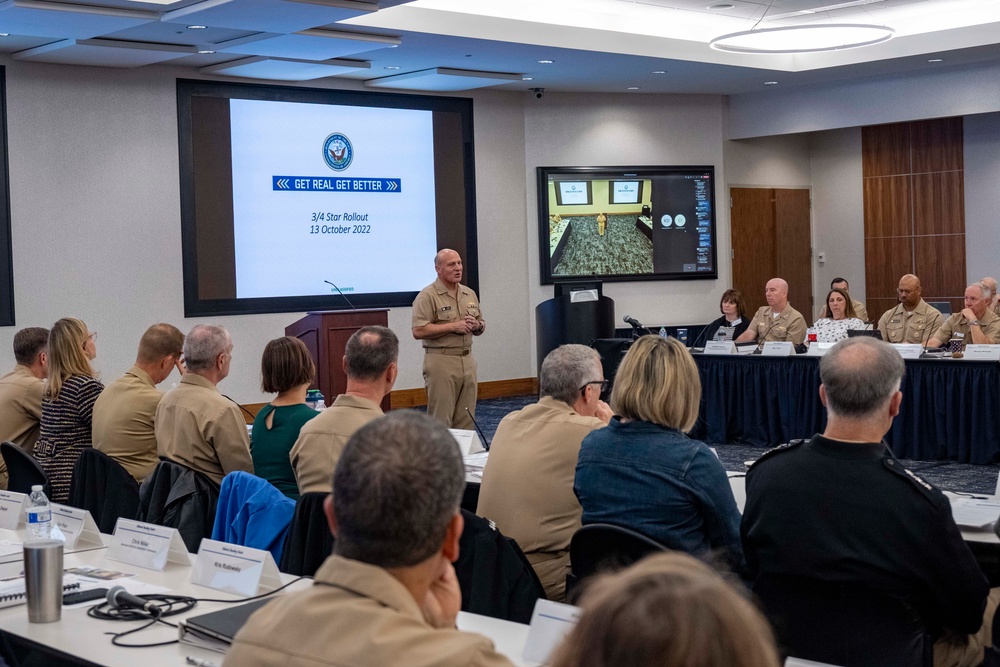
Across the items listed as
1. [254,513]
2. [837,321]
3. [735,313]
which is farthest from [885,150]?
[254,513]

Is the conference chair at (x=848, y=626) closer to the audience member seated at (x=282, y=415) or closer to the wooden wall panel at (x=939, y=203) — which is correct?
the audience member seated at (x=282, y=415)

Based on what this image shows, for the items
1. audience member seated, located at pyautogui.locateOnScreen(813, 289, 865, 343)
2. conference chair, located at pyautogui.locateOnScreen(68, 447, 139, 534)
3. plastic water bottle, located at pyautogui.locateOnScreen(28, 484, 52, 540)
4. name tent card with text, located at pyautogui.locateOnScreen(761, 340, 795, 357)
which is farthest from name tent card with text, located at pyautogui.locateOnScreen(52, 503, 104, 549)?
audience member seated, located at pyautogui.locateOnScreen(813, 289, 865, 343)

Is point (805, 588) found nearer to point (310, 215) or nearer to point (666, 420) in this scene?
point (666, 420)

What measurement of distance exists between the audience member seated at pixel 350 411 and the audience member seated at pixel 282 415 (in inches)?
12.9

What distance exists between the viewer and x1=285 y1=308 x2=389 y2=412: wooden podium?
8383mm

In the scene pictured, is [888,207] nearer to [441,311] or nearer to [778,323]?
[778,323]

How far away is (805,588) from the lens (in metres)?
2.44

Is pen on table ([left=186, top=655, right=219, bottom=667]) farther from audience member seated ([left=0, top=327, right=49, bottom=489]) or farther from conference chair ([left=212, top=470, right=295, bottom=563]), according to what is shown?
audience member seated ([left=0, top=327, right=49, bottom=489])

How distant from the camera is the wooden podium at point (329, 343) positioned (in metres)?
8.38

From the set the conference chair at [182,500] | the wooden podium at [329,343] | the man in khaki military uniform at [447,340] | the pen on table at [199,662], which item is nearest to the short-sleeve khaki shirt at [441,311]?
the man in khaki military uniform at [447,340]

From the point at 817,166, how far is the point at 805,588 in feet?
38.3

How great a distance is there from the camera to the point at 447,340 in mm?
7781

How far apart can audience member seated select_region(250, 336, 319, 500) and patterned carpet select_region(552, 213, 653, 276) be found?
760 centimetres

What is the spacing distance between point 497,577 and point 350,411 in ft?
3.36
